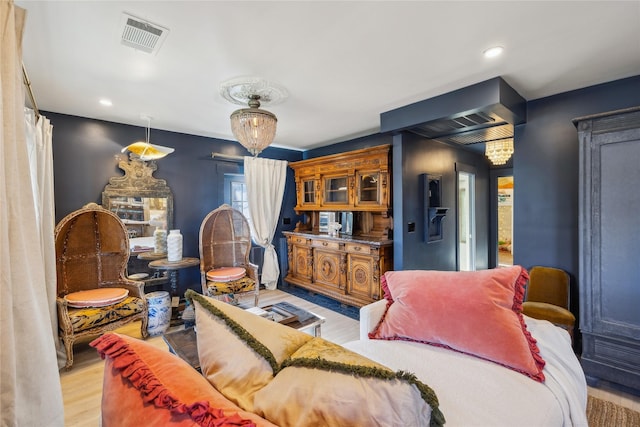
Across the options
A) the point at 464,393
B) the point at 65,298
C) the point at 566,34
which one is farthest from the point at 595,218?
the point at 65,298

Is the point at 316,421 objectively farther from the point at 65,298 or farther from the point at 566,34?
the point at 65,298

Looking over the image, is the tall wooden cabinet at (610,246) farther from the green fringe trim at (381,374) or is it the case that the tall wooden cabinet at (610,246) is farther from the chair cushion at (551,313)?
the green fringe trim at (381,374)

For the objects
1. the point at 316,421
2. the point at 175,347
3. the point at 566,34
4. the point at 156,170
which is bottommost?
the point at 175,347

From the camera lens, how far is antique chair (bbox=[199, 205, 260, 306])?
133 inches

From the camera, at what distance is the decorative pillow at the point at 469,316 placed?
1.31 metres

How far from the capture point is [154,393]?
0.67m

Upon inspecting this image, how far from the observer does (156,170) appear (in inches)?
151

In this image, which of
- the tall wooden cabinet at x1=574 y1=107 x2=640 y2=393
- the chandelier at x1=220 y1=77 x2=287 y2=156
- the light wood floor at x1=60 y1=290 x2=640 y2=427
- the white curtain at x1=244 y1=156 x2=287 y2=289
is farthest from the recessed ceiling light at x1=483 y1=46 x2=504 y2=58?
the white curtain at x1=244 y1=156 x2=287 y2=289

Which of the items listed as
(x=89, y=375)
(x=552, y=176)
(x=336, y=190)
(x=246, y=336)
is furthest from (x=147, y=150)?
(x=552, y=176)

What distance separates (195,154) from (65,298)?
235 cm

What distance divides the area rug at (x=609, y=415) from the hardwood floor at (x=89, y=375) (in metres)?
1.82

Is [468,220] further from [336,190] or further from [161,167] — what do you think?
[161,167]

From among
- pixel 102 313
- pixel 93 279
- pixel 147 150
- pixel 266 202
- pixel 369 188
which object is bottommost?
pixel 102 313

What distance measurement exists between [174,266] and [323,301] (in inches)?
81.7
